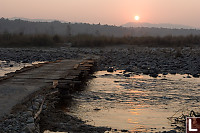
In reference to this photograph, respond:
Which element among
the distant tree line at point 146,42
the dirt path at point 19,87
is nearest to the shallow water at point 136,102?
the dirt path at point 19,87

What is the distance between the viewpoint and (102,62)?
24.2 meters

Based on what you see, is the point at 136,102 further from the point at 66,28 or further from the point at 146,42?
the point at 66,28

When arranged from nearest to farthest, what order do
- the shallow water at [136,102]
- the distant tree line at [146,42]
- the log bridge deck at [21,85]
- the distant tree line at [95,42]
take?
the shallow water at [136,102], the log bridge deck at [21,85], the distant tree line at [146,42], the distant tree line at [95,42]

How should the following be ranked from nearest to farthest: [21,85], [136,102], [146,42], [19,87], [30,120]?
[30,120] < [19,87] < [136,102] < [21,85] < [146,42]

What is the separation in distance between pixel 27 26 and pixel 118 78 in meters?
111

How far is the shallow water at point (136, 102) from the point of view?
26.1 feet

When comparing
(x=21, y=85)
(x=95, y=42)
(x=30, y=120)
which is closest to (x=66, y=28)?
(x=95, y=42)

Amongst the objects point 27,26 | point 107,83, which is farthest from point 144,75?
point 27,26

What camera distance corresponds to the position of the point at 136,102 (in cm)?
1022

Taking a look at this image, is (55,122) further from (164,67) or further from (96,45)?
(96,45)

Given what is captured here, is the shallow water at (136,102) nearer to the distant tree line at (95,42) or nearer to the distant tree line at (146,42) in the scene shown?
the distant tree line at (146,42)

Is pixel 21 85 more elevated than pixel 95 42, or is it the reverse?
pixel 95 42

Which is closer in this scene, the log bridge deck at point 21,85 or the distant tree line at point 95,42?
the log bridge deck at point 21,85

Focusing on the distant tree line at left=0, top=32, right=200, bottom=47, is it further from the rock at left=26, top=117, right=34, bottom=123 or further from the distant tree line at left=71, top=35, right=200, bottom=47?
the rock at left=26, top=117, right=34, bottom=123
